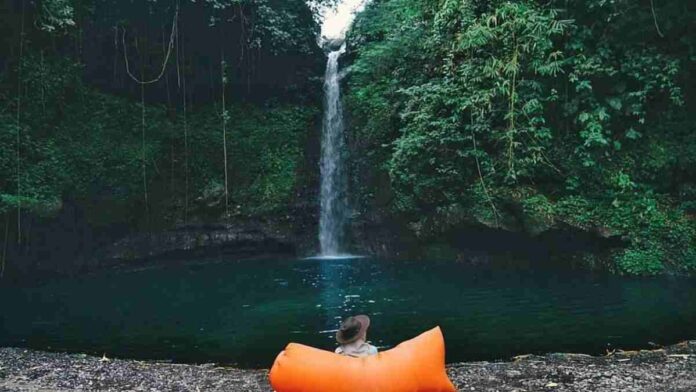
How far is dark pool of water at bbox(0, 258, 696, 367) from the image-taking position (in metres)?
7.34

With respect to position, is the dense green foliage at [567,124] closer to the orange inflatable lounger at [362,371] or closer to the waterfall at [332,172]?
the waterfall at [332,172]

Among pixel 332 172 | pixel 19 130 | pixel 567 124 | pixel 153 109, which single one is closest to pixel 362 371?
pixel 567 124

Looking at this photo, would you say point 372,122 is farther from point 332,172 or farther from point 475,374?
point 475,374

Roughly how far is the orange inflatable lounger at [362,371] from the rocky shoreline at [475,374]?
7.71 ft

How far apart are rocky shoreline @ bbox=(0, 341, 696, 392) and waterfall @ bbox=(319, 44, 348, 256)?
10790 mm

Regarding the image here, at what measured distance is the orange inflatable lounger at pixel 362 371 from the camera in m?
3.06

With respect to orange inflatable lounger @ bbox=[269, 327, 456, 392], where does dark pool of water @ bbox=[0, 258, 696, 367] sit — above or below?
below

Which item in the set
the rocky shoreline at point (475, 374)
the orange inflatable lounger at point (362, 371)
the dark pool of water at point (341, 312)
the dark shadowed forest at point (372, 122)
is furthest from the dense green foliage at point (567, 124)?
the orange inflatable lounger at point (362, 371)

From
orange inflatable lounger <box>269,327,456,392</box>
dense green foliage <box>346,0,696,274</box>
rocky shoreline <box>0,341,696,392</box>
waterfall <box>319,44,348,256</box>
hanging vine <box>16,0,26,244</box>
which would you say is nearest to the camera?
orange inflatable lounger <box>269,327,456,392</box>

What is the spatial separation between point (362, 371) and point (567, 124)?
430 inches

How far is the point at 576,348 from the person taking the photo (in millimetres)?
6816

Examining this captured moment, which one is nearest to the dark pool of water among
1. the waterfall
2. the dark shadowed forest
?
the dark shadowed forest

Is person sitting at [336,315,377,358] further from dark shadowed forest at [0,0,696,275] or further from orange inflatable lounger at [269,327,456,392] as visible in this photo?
dark shadowed forest at [0,0,696,275]

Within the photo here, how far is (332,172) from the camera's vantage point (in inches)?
705
